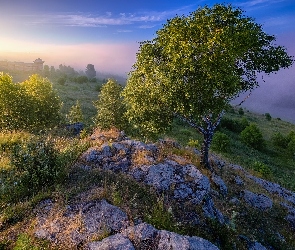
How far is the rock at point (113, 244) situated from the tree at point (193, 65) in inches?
402

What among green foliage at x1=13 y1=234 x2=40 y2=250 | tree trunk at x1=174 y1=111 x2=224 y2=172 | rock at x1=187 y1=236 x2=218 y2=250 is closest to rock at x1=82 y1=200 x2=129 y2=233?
green foliage at x1=13 y1=234 x2=40 y2=250

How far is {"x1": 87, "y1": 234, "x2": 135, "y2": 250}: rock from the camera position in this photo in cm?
959

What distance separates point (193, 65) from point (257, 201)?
1246cm

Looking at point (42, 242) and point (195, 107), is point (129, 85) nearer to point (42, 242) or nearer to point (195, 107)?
point (195, 107)

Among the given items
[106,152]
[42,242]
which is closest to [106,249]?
[42,242]

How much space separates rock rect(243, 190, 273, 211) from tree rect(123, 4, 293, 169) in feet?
17.6

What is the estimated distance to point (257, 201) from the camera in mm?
21328

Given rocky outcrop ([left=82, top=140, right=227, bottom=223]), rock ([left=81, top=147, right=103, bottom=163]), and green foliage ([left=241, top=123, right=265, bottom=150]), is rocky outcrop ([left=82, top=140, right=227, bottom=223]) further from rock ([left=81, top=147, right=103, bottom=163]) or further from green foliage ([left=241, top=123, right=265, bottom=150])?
green foliage ([left=241, top=123, right=265, bottom=150])

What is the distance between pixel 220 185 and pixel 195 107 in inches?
255

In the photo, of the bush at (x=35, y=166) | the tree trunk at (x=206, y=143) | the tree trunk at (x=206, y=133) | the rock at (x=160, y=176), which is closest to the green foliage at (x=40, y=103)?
the bush at (x=35, y=166)

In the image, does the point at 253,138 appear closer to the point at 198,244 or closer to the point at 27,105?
the point at 27,105

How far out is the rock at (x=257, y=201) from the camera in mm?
20906

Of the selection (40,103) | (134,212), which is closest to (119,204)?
(134,212)

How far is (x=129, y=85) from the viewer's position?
2102 cm
